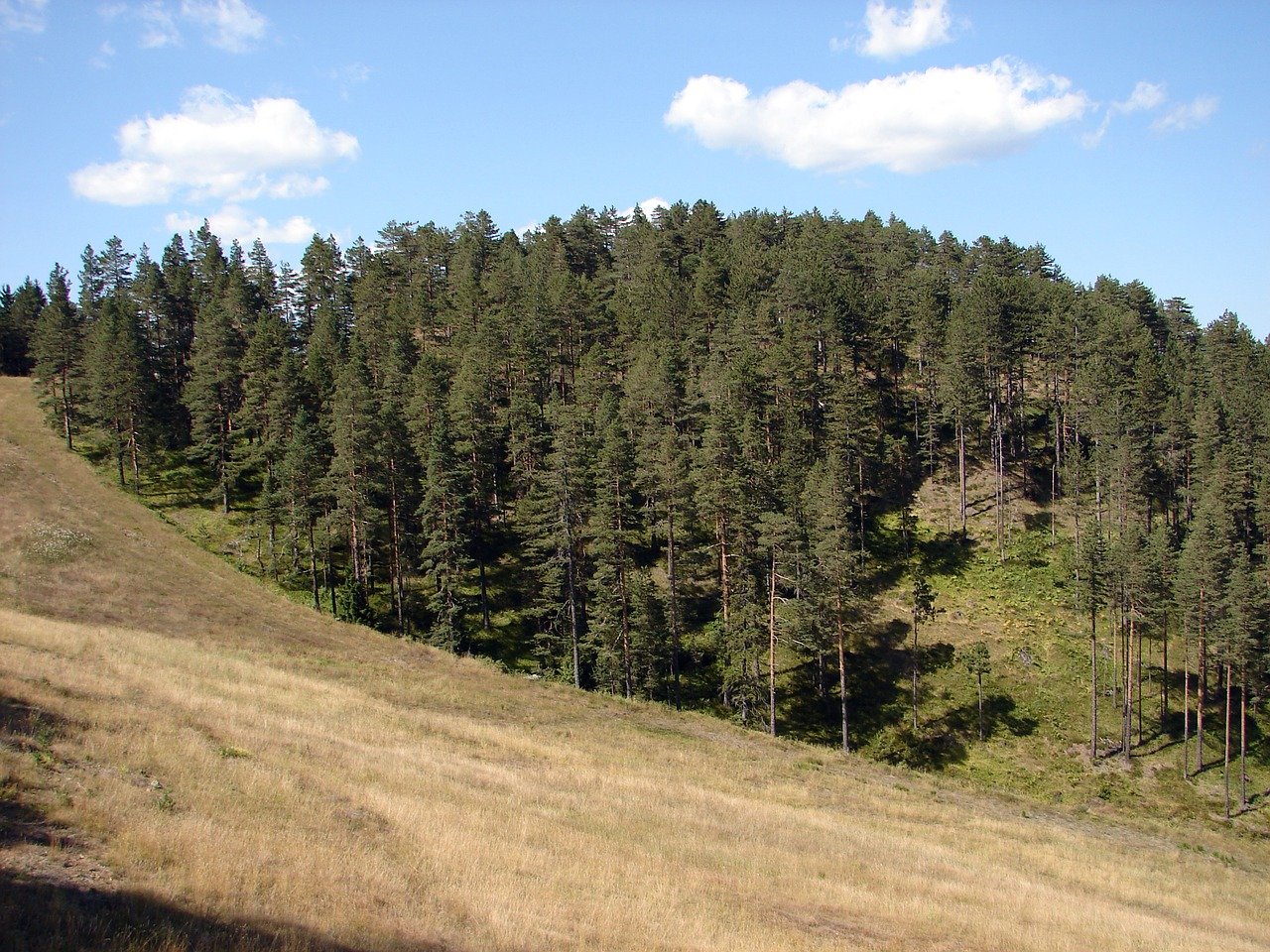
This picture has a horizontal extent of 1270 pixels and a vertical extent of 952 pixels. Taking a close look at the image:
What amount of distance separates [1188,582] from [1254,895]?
32.0 m

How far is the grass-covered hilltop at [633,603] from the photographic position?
1462 cm

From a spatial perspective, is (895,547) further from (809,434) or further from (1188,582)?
(1188,582)

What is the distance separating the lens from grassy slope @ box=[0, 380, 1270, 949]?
10961 millimetres

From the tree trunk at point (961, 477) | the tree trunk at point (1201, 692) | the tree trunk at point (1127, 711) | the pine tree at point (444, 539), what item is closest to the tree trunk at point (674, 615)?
the pine tree at point (444, 539)

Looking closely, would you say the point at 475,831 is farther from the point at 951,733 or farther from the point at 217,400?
the point at 217,400

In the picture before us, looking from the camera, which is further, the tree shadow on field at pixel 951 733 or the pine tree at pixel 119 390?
the pine tree at pixel 119 390

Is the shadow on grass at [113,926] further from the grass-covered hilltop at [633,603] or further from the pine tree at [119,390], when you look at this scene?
the pine tree at [119,390]

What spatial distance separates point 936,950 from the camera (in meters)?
15.0

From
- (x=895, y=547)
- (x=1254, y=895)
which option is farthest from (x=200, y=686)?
(x=895, y=547)

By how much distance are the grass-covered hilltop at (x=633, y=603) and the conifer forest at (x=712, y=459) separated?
19.0 inches

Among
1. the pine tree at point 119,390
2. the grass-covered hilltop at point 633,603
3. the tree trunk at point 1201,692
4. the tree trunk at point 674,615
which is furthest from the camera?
the pine tree at point 119,390

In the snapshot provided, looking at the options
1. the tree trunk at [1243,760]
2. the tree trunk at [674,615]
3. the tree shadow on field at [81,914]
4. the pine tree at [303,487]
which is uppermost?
the pine tree at [303,487]

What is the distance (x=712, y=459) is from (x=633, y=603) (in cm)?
1310

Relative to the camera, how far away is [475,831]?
16.5 meters
